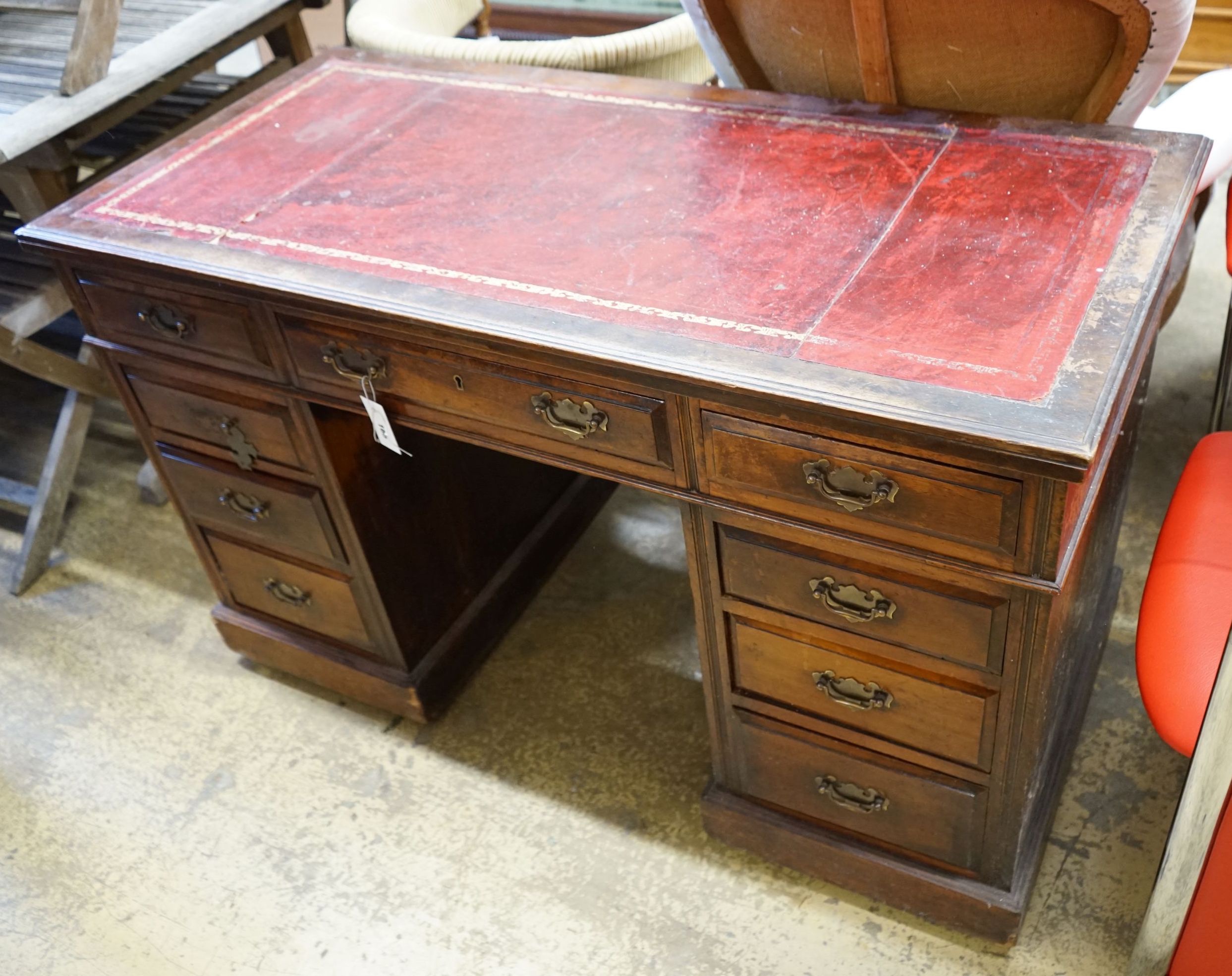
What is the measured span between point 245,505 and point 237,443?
15 centimetres

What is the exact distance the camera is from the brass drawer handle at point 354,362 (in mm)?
1453

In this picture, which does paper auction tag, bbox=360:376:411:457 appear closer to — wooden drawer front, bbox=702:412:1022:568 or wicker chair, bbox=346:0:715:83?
wooden drawer front, bbox=702:412:1022:568

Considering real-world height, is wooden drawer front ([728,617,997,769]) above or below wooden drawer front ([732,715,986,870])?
above

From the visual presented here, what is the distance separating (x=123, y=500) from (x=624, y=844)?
1.49m

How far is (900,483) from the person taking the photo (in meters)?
1.17

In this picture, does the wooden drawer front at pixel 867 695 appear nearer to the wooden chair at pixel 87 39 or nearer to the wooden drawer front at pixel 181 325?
the wooden drawer front at pixel 181 325

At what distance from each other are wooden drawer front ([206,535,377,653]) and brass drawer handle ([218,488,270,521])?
0.11 m

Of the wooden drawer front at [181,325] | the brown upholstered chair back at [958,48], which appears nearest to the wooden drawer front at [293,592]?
the wooden drawer front at [181,325]

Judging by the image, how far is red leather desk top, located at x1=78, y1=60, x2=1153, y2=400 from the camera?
3.99 ft

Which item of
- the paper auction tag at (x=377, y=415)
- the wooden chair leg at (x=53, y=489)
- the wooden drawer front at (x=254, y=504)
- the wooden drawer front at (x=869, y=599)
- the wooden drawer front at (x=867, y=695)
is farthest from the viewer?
the wooden chair leg at (x=53, y=489)

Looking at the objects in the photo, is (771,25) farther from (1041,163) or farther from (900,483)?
(900,483)

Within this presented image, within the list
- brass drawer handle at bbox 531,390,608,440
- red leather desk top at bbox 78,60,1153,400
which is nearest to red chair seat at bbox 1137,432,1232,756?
red leather desk top at bbox 78,60,1153,400

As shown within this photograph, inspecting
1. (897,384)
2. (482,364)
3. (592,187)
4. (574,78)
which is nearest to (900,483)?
(897,384)

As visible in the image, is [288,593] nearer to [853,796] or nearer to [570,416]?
[570,416]
